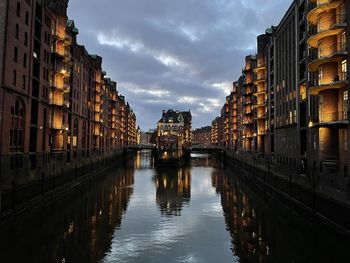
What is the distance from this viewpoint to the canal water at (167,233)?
23312mm

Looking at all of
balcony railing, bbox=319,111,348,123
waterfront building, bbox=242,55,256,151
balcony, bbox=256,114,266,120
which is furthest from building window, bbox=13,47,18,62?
waterfront building, bbox=242,55,256,151

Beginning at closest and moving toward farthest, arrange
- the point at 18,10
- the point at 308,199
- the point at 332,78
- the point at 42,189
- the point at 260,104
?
the point at 308,199
the point at 332,78
the point at 42,189
the point at 18,10
the point at 260,104

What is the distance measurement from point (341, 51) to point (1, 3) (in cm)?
3607

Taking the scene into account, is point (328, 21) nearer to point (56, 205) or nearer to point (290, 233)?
point (290, 233)

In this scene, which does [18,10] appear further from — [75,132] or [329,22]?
[75,132]

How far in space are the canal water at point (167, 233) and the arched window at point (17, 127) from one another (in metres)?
8.90

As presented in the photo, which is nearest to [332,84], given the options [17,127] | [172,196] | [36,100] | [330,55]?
[330,55]

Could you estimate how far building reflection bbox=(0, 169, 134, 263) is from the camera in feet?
75.4

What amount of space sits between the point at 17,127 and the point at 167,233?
24.8 m

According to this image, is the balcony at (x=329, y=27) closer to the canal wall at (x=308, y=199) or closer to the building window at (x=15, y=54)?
the canal wall at (x=308, y=199)

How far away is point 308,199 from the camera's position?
108 ft

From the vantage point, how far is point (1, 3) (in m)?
37.1

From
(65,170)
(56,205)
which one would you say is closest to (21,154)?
(56,205)

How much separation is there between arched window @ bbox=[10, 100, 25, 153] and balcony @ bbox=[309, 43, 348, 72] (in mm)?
35259
